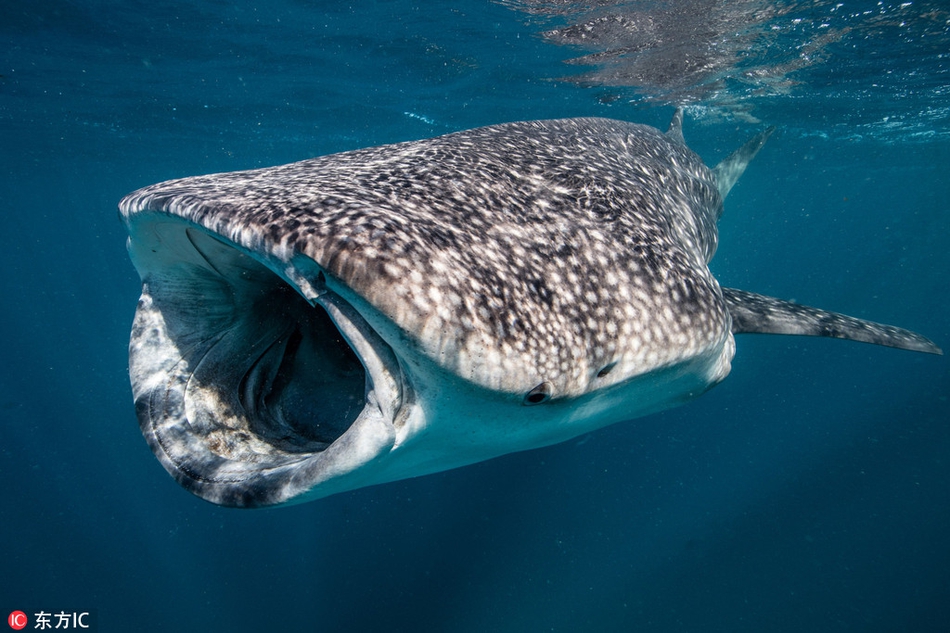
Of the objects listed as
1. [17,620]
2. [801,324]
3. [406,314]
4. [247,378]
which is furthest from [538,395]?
[17,620]

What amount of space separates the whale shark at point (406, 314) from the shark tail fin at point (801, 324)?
3 centimetres

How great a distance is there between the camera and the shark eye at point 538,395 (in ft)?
5.43

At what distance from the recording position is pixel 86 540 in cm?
1557

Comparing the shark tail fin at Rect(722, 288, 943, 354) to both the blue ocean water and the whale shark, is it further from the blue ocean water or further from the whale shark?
the blue ocean water

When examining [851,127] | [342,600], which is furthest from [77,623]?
[851,127]

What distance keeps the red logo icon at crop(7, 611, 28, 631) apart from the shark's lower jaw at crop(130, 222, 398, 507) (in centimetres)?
1641

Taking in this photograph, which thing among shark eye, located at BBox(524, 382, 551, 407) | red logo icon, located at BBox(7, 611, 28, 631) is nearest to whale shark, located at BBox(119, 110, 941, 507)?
shark eye, located at BBox(524, 382, 551, 407)

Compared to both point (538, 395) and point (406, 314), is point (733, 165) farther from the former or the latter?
point (406, 314)

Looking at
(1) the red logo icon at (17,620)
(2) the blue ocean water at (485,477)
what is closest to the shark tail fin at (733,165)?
(2) the blue ocean water at (485,477)

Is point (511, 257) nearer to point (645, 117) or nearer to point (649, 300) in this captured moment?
point (649, 300)

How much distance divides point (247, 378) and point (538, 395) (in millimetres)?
1579

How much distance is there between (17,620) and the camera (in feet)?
44.3

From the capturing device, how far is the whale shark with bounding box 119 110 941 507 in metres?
1.47

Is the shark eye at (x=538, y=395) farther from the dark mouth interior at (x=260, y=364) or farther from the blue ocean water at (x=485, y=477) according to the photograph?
the blue ocean water at (x=485, y=477)
